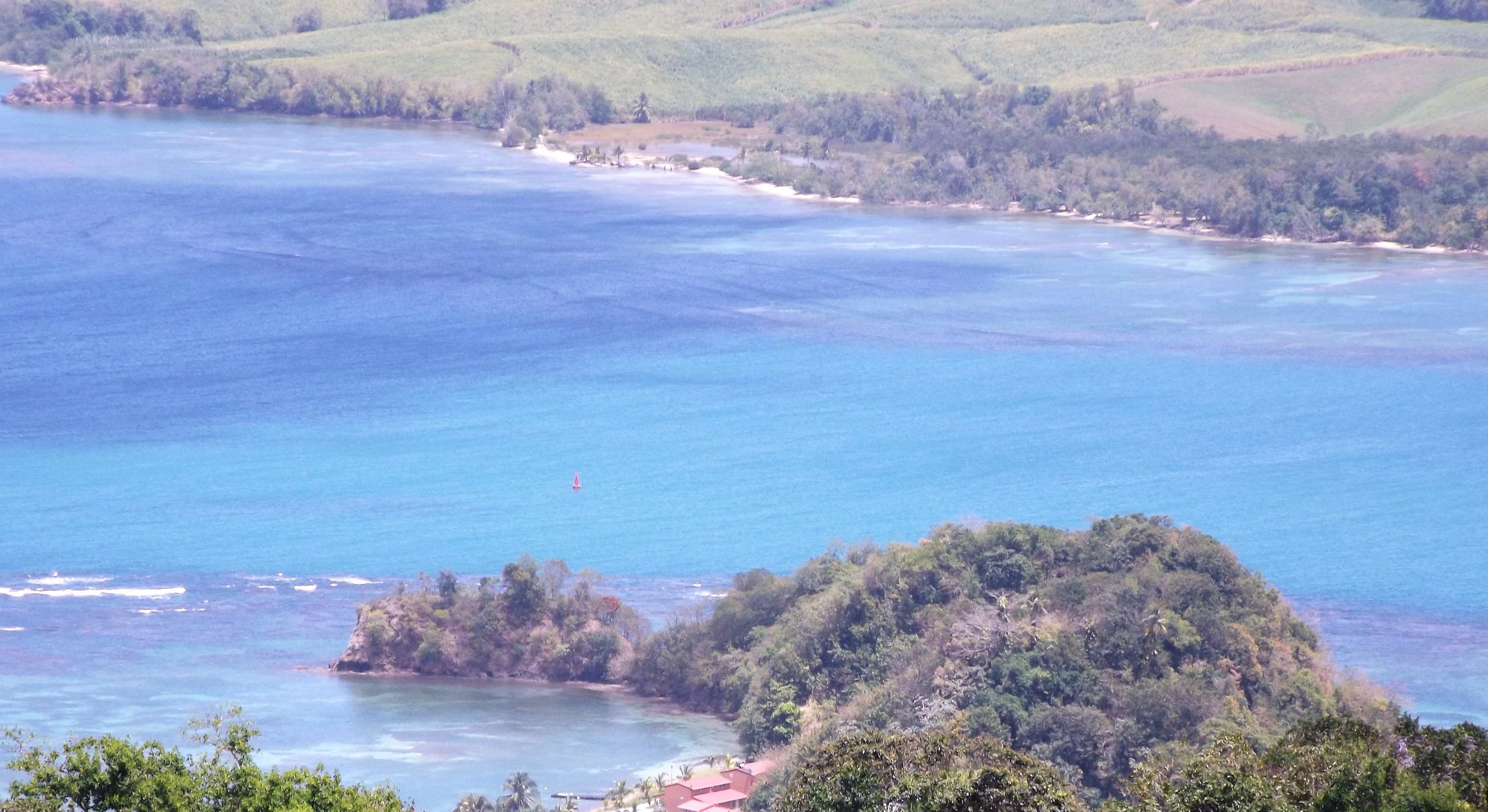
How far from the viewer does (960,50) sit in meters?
189

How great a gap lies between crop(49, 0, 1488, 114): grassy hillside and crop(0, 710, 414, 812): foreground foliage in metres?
144

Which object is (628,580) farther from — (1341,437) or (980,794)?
(980,794)

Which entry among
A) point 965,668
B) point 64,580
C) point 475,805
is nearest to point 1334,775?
point 475,805

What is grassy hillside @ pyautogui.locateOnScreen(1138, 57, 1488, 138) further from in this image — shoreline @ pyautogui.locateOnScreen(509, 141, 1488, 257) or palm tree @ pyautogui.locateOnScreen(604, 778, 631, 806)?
palm tree @ pyautogui.locateOnScreen(604, 778, 631, 806)

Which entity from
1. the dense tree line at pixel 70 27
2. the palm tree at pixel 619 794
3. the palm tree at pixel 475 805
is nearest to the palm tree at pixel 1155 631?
the palm tree at pixel 619 794

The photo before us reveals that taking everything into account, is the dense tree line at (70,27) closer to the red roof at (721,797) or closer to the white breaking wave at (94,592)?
the white breaking wave at (94,592)

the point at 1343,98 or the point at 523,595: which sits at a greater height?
the point at 1343,98

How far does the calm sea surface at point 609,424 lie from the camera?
171ft

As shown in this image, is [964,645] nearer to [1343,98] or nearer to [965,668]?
[965,668]

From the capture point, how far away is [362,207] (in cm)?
12681

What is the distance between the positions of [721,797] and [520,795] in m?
4.02

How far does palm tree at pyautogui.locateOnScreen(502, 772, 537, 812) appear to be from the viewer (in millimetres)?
40562

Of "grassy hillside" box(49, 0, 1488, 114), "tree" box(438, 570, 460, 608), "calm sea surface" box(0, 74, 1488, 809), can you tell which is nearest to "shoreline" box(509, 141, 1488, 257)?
"calm sea surface" box(0, 74, 1488, 809)

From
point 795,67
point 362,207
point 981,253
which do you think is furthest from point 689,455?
point 795,67
